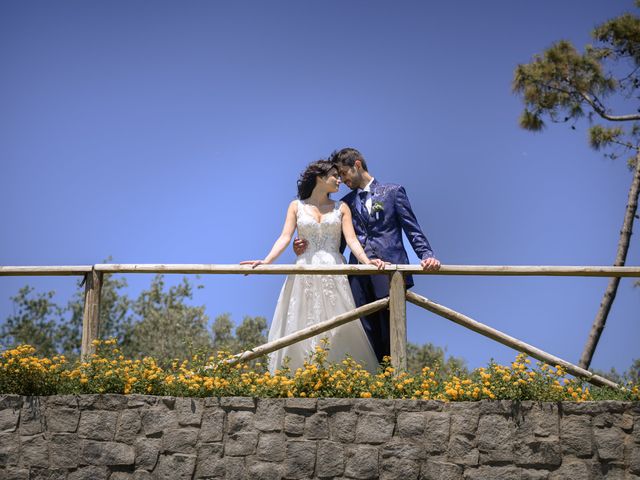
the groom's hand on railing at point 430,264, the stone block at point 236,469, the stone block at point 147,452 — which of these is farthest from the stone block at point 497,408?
the stone block at point 147,452

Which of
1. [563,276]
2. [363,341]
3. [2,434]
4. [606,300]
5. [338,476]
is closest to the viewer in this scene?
[338,476]

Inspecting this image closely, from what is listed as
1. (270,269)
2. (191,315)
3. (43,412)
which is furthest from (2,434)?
(191,315)

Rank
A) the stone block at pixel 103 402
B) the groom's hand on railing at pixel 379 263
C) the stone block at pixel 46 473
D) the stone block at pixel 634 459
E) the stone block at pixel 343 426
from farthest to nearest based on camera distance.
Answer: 1. the groom's hand on railing at pixel 379 263
2. the stone block at pixel 103 402
3. the stone block at pixel 46 473
4. the stone block at pixel 343 426
5. the stone block at pixel 634 459

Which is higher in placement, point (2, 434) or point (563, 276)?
point (563, 276)

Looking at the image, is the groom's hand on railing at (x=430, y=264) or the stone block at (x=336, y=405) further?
the groom's hand on railing at (x=430, y=264)

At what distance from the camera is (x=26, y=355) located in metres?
7.51

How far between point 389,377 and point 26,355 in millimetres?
3541

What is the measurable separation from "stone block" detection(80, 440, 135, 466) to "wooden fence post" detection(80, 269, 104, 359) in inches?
40.2

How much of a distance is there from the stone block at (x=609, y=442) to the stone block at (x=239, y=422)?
9.75 ft

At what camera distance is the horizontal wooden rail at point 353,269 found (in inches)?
290

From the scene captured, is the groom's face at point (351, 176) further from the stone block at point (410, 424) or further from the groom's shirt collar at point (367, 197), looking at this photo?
the stone block at point (410, 424)

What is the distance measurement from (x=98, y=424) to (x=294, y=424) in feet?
5.89

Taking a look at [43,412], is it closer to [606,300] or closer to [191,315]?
[606,300]

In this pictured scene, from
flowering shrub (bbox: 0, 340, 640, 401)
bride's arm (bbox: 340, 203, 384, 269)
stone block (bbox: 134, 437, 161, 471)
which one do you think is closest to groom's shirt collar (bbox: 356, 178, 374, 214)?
bride's arm (bbox: 340, 203, 384, 269)
